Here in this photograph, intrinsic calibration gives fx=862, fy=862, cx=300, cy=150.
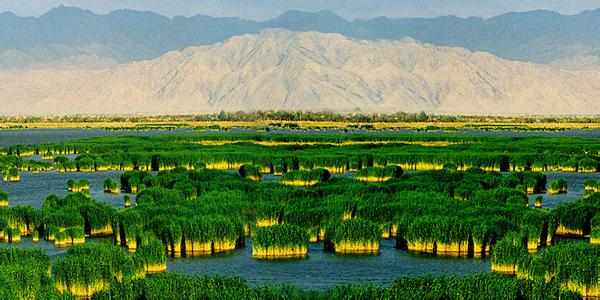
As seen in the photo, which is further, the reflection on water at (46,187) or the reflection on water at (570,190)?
the reflection on water at (46,187)

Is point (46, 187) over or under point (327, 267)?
under

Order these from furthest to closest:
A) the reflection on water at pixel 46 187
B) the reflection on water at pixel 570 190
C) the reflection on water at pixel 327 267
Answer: the reflection on water at pixel 46 187, the reflection on water at pixel 570 190, the reflection on water at pixel 327 267

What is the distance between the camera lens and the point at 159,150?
275 ft

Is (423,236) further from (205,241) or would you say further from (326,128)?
(326,128)

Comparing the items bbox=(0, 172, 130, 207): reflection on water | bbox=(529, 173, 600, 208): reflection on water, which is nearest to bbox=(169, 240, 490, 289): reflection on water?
bbox=(0, 172, 130, 207): reflection on water

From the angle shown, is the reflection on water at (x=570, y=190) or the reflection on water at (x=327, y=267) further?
the reflection on water at (x=570, y=190)

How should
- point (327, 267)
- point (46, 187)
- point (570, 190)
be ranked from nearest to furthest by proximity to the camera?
point (327, 267) → point (570, 190) → point (46, 187)

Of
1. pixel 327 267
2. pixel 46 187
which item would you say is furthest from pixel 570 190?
pixel 46 187

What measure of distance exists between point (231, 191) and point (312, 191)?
Result: 433 centimetres

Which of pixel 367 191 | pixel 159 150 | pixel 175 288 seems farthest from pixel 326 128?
pixel 175 288

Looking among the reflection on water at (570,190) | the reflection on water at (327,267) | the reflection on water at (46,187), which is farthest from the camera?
the reflection on water at (46,187)

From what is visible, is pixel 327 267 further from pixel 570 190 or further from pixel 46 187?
pixel 46 187

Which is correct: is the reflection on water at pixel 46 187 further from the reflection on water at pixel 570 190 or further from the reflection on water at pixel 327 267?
the reflection on water at pixel 570 190

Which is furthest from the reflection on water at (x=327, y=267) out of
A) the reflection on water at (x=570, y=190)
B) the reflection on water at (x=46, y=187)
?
the reflection on water at (x=570, y=190)
